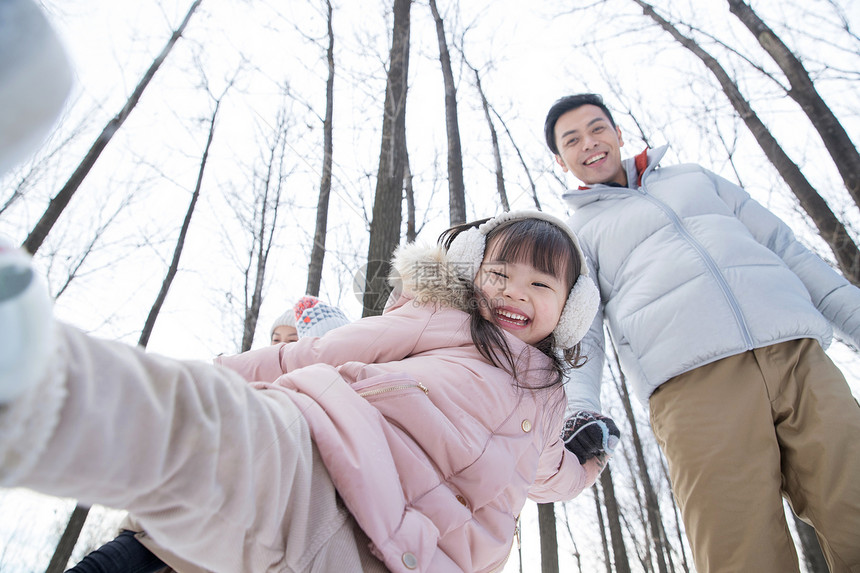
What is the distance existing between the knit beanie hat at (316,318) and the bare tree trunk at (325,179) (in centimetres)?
327

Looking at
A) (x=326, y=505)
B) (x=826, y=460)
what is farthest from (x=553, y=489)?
(x=326, y=505)

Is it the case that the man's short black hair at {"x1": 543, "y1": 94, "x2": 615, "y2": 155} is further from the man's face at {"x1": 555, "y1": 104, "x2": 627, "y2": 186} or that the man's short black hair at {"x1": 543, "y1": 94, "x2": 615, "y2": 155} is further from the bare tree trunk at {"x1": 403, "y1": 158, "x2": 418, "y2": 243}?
the bare tree trunk at {"x1": 403, "y1": 158, "x2": 418, "y2": 243}

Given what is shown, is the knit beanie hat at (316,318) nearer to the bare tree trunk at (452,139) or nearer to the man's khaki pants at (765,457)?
the bare tree trunk at (452,139)

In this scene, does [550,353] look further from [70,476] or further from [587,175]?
[70,476]

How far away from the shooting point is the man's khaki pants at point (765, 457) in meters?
1.27

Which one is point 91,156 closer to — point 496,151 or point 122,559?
point 496,151

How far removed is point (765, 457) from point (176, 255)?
9.35m

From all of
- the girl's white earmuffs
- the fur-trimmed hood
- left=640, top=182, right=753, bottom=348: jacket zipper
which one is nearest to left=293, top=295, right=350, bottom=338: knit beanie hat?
the fur-trimmed hood

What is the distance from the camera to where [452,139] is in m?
4.68

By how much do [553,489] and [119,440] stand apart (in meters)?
1.71

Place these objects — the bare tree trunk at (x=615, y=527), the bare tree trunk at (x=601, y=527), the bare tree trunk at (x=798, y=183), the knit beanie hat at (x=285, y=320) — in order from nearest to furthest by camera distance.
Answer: the bare tree trunk at (x=798, y=183), the knit beanie hat at (x=285, y=320), the bare tree trunk at (x=615, y=527), the bare tree trunk at (x=601, y=527)

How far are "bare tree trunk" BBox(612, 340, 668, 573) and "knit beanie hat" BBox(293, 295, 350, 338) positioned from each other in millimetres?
6586

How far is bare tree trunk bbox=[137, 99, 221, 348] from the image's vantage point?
752 cm

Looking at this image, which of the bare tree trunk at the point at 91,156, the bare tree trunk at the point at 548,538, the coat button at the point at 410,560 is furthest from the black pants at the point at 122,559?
the bare tree trunk at the point at 548,538
